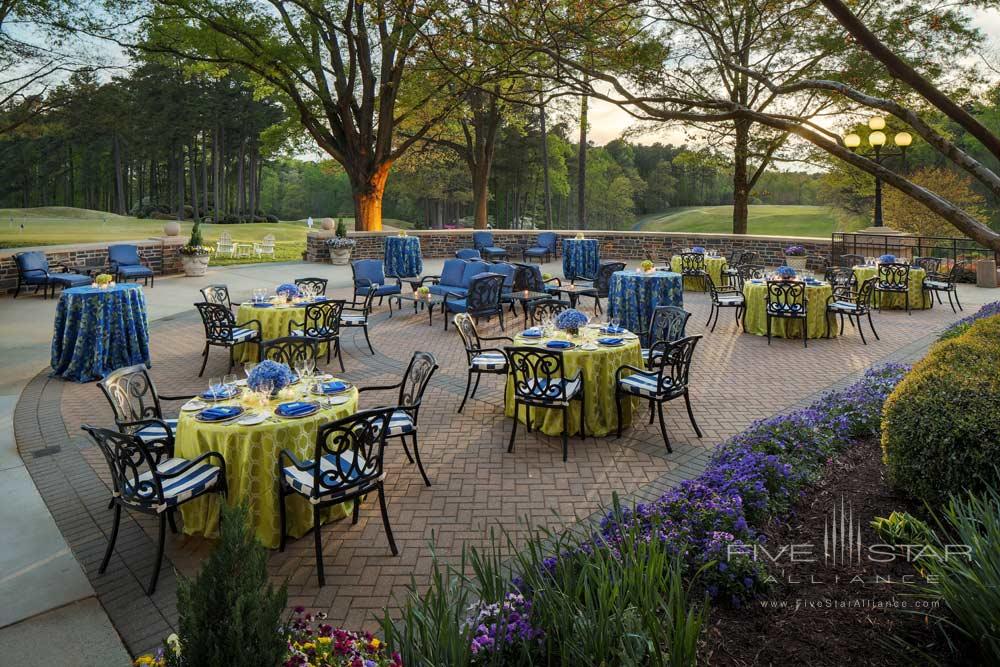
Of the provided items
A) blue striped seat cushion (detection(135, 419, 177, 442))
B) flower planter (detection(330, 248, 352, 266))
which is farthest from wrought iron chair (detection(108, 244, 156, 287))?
blue striped seat cushion (detection(135, 419, 177, 442))

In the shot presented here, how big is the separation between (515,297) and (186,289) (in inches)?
375

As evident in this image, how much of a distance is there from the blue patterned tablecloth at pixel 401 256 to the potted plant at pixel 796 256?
36.8 feet

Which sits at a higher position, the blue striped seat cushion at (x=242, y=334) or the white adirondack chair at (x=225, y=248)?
the white adirondack chair at (x=225, y=248)

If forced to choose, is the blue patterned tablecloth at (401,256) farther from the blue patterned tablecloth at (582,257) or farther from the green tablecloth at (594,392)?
the green tablecloth at (594,392)

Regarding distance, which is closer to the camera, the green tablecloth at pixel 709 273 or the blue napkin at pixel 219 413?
the blue napkin at pixel 219 413

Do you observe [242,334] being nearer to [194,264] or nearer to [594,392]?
[594,392]

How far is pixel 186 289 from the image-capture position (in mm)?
16438

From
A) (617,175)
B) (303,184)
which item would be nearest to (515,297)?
(617,175)

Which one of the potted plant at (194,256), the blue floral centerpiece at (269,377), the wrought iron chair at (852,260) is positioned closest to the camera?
the blue floral centerpiece at (269,377)

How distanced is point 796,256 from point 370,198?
15254mm

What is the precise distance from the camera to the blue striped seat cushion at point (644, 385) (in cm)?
591

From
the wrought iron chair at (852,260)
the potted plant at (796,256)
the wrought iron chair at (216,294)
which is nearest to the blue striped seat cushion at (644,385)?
the wrought iron chair at (216,294)

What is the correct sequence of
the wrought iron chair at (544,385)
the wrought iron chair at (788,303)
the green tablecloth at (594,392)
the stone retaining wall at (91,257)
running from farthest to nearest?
the stone retaining wall at (91,257), the wrought iron chair at (788,303), the green tablecloth at (594,392), the wrought iron chair at (544,385)

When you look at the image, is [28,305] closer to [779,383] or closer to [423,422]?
[423,422]
